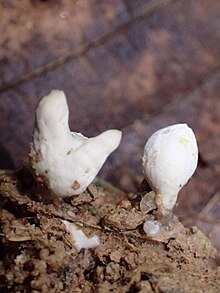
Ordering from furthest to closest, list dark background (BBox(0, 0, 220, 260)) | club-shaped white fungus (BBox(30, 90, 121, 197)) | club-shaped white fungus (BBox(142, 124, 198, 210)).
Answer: dark background (BBox(0, 0, 220, 260))
club-shaped white fungus (BBox(142, 124, 198, 210))
club-shaped white fungus (BBox(30, 90, 121, 197))

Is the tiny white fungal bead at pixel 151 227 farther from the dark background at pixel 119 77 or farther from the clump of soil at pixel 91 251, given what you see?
the dark background at pixel 119 77

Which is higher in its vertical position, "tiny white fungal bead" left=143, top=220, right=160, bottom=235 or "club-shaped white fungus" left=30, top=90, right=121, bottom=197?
"club-shaped white fungus" left=30, top=90, right=121, bottom=197

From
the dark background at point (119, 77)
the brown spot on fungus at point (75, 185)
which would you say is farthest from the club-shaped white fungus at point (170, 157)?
the dark background at point (119, 77)

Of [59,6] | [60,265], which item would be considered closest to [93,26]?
[59,6]

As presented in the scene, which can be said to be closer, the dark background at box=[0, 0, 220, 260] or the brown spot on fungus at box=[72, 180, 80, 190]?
the brown spot on fungus at box=[72, 180, 80, 190]

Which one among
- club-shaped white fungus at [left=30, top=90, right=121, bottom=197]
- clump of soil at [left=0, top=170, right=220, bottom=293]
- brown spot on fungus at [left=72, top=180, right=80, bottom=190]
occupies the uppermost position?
club-shaped white fungus at [left=30, top=90, right=121, bottom=197]

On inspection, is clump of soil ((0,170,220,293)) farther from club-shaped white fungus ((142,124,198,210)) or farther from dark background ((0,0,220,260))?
dark background ((0,0,220,260))

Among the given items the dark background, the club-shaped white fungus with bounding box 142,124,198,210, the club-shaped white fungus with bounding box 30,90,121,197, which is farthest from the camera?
the dark background

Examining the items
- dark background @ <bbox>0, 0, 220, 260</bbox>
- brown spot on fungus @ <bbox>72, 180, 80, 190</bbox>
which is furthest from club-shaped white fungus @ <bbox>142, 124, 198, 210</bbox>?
dark background @ <bbox>0, 0, 220, 260</bbox>
